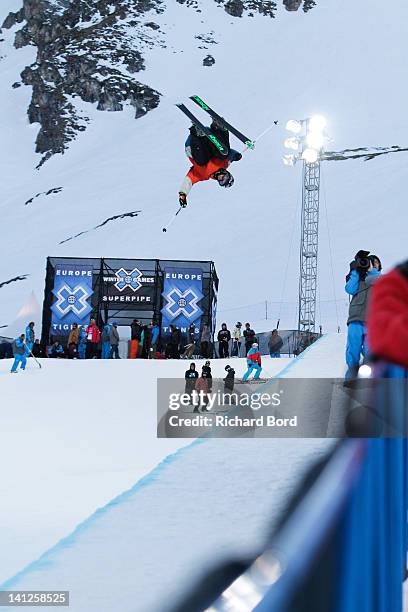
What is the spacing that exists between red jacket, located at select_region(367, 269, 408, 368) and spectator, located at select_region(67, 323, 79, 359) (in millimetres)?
16823

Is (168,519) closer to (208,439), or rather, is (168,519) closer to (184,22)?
(208,439)

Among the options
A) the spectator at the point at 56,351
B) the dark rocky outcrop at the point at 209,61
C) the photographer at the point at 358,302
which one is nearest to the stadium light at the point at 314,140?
the spectator at the point at 56,351

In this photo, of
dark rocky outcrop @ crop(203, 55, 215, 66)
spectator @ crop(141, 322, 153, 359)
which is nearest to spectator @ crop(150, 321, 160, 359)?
A: spectator @ crop(141, 322, 153, 359)

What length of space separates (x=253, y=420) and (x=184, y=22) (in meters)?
80.8

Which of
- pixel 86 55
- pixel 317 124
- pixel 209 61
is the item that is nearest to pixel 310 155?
pixel 317 124

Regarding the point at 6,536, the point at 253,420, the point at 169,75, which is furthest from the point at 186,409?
the point at 169,75

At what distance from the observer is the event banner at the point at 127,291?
1923 cm

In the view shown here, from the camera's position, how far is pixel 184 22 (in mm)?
78750

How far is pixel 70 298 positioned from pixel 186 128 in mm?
37538

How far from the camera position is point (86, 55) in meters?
75.6

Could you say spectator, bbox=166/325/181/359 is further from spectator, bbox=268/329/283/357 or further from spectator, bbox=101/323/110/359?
spectator, bbox=268/329/283/357

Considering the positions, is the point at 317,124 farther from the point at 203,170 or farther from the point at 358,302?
the point at 358,302

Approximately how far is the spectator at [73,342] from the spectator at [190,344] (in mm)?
2746

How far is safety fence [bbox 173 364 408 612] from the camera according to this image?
144 cm
